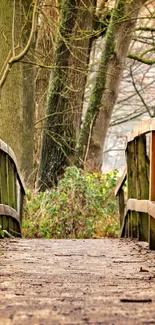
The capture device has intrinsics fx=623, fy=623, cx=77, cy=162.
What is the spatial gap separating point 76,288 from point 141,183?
2.92 metres

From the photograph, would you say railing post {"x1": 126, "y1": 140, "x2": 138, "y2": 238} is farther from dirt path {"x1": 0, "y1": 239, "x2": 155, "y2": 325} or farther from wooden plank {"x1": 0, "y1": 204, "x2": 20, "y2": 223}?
dirt path {"x1": 0, "y1": 239, "x2": 155, "y2": 325}

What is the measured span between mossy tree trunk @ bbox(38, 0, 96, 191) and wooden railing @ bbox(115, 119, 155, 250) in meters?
5.25

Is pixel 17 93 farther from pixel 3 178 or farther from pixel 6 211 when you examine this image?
pixel 6 211

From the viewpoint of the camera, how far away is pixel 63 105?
1289 cm

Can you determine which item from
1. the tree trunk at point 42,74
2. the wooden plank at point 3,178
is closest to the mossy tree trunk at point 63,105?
the tree trunk at point 42,74

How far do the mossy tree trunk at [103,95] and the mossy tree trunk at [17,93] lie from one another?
5.72 ft

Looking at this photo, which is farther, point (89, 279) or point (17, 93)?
point (17, 93)

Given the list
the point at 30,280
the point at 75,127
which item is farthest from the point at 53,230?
the point at 30,280

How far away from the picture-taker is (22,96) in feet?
36.7

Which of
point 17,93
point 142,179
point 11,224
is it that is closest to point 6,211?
point 11,224

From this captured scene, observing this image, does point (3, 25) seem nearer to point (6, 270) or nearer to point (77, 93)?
point (77, 93)

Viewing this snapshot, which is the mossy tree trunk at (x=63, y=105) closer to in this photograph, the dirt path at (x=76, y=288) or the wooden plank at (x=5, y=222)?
the wooden plank at (x=5, y=222)

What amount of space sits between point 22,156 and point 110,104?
10.9 ft

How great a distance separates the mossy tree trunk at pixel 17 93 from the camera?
1064cm
